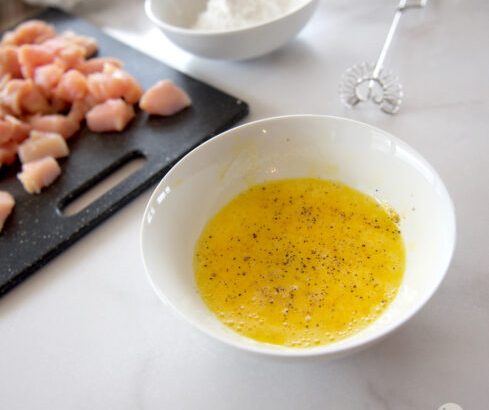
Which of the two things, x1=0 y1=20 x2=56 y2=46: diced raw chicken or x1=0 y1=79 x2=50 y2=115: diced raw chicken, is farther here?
x1=0 y1=20 x2=56 y2=46: diced raw chicken

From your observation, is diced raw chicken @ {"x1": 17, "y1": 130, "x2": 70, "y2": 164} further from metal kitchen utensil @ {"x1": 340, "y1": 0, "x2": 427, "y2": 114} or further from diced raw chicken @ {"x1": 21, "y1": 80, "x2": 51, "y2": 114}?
metal kitchen utensil @ {"x1": 340, "y1": 0, "x2": 427, "y2": 114}

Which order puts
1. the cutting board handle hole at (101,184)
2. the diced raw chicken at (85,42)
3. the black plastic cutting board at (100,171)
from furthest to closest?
the diced raw chicken at (85,42)
the cutting board handle hole at (101,184)
the black plastic cutting board at (100,171)

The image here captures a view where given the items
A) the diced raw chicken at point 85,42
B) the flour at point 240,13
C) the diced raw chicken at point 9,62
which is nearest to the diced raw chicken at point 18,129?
the diced raw chicken at point 9,62

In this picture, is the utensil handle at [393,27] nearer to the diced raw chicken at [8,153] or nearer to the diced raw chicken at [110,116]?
the diced raw chicken at [110,116]

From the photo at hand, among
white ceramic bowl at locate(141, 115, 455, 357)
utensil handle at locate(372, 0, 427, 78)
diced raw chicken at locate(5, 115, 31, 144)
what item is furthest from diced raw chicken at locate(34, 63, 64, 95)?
utensil handle at locate(372, 0, 427, 78)

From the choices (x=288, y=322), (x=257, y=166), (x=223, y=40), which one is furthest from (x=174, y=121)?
(x=288, y=322)

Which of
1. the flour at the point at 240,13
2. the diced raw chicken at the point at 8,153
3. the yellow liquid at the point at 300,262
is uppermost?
the flour at the point at 240,13
